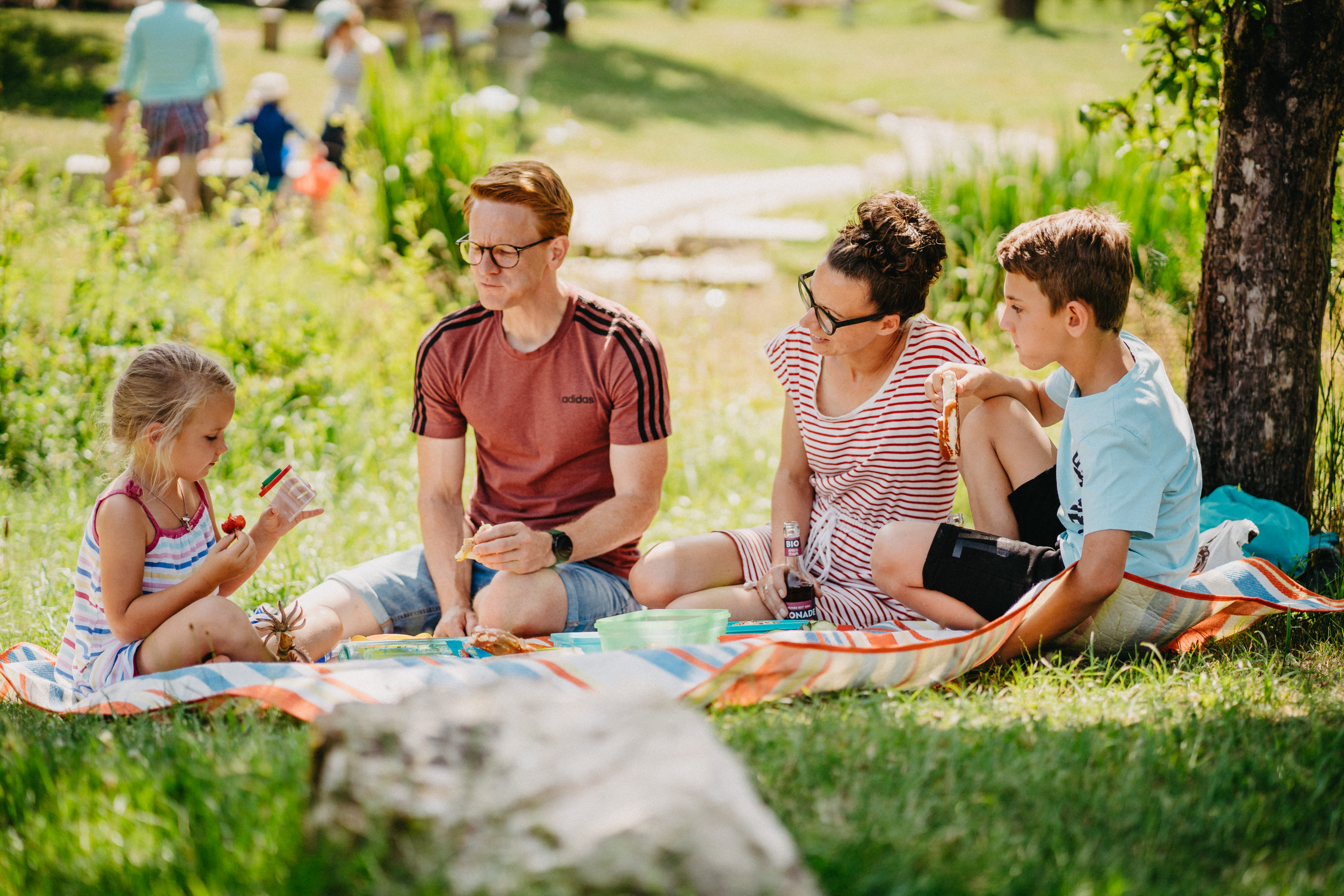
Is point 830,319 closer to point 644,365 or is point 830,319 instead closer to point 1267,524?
point 644,365

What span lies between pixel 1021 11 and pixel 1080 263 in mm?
27172

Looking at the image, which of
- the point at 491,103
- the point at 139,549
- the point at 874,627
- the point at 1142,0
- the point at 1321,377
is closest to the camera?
the point at 139,549

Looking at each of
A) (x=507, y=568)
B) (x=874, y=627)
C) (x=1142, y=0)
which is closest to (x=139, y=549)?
(x=507, y=568)

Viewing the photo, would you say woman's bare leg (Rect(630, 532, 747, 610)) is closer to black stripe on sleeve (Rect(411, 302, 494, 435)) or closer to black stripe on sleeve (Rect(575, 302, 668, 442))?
black stripe on sleeve (Rect(575, 302, 668, 442))

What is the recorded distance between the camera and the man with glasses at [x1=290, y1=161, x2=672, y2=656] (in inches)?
135

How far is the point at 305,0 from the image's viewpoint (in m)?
21.8

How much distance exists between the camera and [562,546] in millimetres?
3439

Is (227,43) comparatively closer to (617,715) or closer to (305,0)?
(305,0)

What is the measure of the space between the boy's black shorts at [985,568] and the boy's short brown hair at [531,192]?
1.46m

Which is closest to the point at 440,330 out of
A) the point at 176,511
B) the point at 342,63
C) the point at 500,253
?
the point at 500,253

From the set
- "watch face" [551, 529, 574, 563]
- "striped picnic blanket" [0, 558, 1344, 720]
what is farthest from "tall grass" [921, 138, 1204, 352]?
"watch face" [551, 529, 574, 563]

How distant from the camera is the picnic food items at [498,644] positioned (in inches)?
125

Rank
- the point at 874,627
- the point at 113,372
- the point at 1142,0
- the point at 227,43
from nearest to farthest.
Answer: the point at 874,627 → the point at 113,372 → the point at 227,43 → the point at 1142,0

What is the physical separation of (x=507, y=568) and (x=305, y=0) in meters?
21.5
